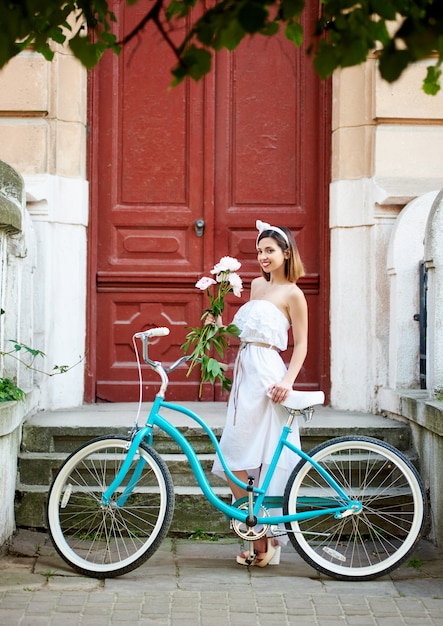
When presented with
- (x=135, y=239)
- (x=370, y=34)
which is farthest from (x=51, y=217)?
(x=370, y=34)

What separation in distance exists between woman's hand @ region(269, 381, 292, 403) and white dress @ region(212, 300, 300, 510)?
7 cm

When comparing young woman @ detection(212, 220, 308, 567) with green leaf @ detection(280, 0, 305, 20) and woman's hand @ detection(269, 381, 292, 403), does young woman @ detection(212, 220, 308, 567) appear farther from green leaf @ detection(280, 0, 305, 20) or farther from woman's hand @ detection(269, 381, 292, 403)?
green leaf @ detection(280, 0, 305, 20)

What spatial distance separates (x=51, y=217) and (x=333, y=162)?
83.0 inches

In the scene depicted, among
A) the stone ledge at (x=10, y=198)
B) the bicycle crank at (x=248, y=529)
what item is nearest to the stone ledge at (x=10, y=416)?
the stone ledge at (x=10, y=198)

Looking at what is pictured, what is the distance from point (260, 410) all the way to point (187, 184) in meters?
2.68

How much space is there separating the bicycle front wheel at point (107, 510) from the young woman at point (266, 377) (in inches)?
18.0

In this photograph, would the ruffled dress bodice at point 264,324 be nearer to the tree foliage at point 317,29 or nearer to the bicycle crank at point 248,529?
the bicycle crank at point 248,529

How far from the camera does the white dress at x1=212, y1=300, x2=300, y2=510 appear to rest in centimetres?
511

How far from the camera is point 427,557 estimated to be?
17.7 feet

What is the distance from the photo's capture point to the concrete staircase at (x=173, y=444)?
18.7 ft

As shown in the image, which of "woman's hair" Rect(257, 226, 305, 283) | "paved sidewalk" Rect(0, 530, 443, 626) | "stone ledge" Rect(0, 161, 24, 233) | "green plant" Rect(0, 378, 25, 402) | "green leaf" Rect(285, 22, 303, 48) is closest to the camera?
"green leaf" Rect(285, 22, 303, 48)

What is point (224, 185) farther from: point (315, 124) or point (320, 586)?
point (320, 586)

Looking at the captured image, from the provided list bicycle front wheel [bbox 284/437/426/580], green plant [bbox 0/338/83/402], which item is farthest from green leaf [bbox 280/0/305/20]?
green plant [bbox 0/338/83/402]

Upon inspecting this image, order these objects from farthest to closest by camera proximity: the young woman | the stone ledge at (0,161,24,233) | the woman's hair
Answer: the stone ledge at (0,161,24,233) → the woman's hair → the young woman
